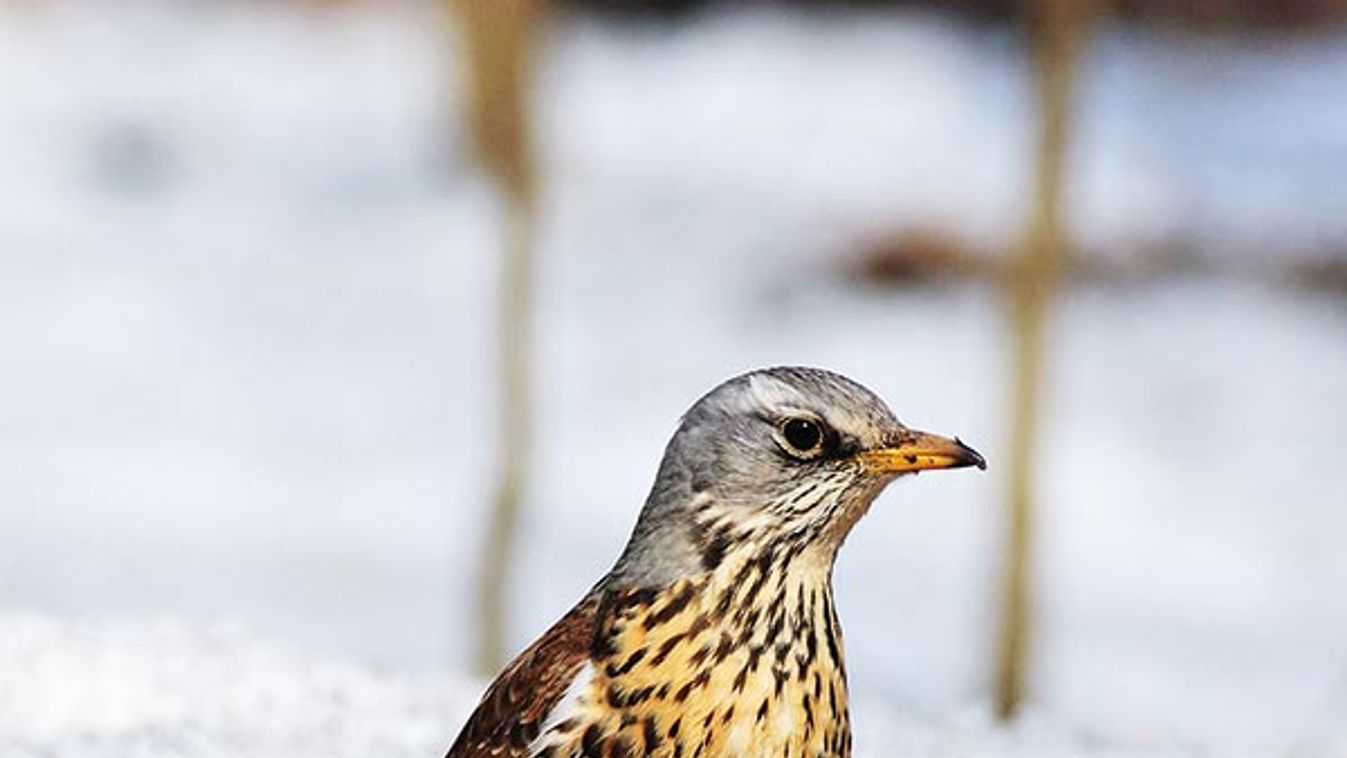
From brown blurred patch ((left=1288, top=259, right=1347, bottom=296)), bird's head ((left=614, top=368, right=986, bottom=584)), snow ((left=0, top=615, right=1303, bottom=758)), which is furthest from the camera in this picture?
brown blurred patch ((left=1288, top=259, right=1347, bottom=296))

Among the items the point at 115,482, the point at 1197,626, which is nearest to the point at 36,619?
the point at 1197,626

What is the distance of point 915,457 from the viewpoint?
4211 mm

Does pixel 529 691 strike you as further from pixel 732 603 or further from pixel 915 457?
pixel 915 457

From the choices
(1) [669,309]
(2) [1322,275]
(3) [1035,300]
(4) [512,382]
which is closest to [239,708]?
(3) [1035,300]

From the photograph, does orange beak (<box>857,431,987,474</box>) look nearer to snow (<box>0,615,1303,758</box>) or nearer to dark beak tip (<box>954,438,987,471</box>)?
dark beak tip (<box>954,438,987,471</box>)

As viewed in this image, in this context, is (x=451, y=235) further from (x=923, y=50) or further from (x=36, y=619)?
(x=36, y=619)

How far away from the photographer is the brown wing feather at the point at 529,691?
13.8ft

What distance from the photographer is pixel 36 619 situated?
6141mm

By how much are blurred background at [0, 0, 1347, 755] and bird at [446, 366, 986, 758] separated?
1.70 meters

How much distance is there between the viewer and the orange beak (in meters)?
4.21

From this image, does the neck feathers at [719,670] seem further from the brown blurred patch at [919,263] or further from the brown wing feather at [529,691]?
the brown blurred patch at [919,263]

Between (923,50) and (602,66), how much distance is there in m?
3.21

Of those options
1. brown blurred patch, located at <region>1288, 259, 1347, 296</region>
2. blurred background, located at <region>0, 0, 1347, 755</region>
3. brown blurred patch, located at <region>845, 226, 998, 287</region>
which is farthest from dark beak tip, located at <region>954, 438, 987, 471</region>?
brown blurred patch, located at <region>1288, 259, 1347, 296</region>

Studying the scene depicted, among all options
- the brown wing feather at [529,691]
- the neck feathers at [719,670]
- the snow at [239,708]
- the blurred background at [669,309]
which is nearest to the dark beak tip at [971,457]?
the neck feathers at [719,670]
